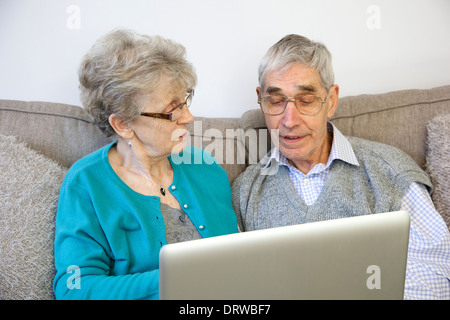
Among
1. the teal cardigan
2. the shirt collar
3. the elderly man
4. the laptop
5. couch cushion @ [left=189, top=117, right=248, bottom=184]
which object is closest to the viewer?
the laptop

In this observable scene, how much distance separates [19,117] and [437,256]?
1612 mm

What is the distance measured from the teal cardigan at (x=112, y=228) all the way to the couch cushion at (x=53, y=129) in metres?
0.24

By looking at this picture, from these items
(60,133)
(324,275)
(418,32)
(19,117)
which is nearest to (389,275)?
(324,275)

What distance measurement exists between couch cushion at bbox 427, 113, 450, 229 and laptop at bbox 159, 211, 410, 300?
3.13 feet

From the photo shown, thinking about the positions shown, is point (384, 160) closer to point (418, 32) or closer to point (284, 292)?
point (418, 32)

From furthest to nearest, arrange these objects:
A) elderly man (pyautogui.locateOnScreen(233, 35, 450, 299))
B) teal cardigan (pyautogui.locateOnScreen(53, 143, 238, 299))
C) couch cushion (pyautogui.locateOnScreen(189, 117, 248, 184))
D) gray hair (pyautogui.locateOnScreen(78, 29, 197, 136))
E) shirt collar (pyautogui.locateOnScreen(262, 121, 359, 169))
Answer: couch cushion (pyautogui.locateOnScreen(189, 117, 248, 184)) → shirt collar (pyautogui.locateOnScreen(262, 121, 359, 169)) → elderly man (pyautogui.locateOnScreen(233, 35, 450, 299)) → gray hair (pyautogui.locateOnScreen(78, 29, 197, 136)) → teal cardigan (pyautogui.locateOnScreen(53, 143, 238, 299))

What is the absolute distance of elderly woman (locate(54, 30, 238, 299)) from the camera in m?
1.31

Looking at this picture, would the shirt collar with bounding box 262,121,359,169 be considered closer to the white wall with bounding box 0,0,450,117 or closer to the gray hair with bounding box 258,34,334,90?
the gray hair with bounding box 258,34,334,90

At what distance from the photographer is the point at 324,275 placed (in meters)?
0.87

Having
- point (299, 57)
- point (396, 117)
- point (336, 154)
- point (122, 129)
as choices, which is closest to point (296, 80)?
point (299, 57)

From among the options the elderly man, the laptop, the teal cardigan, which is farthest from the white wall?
the laptop

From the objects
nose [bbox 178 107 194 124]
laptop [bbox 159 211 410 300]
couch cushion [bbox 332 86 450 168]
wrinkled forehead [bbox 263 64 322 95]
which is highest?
wrinkled forehead [bbox 263 64 322 95]

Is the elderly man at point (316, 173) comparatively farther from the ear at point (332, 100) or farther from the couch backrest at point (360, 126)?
the couch backrest at point (360, 126)

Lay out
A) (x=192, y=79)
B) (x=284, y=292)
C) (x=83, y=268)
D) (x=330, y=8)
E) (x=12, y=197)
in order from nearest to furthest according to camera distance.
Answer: (x=284, y=292)
(x=83, y=268)
(x=12, y=197)
(x=192, y=79)
(x=330, y=8)
